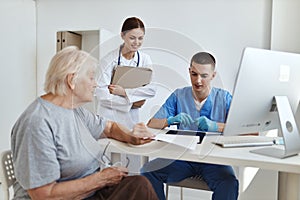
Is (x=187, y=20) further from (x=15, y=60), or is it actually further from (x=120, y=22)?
(x=15, y=60)

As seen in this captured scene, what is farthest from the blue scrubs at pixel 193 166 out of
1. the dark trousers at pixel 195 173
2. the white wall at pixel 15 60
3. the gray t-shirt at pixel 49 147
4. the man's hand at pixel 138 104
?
the white wall at pixel 15 60

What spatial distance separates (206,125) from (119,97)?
1.48ft

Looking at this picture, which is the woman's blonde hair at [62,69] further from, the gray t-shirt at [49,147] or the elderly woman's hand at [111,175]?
the elderly woman's hand at [111,175]

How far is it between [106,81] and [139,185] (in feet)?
1.84

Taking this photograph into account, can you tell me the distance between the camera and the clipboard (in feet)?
5.16

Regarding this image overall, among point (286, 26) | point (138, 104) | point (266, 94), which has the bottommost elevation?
point (138, 104)

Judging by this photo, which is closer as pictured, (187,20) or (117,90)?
(117,90)

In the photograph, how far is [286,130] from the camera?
1.29 metres

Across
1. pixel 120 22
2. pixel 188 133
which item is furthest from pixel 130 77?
pixel 120 22

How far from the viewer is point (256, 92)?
4.02ft

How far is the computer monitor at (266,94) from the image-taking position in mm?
1187

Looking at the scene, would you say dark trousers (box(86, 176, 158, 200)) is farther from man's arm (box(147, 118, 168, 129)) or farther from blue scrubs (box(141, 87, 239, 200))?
man's arm (box(147, 118, 168, 129))

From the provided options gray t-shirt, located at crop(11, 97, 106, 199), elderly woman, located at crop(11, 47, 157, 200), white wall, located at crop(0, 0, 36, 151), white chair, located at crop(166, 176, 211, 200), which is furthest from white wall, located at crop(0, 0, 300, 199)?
gray t-shirt, located at crop(11, 97, 106, 199)

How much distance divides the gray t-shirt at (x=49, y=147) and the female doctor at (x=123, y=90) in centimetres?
26
